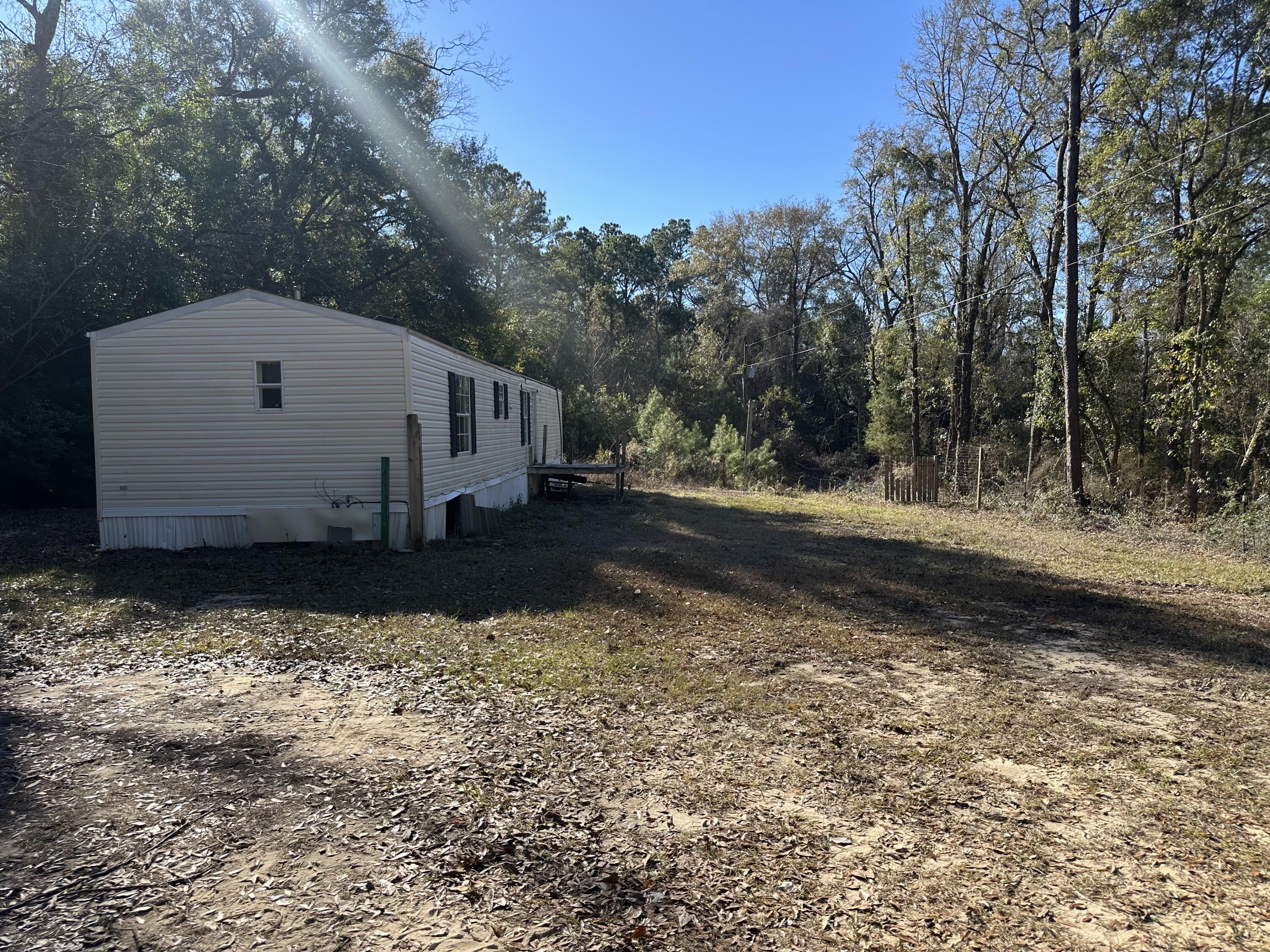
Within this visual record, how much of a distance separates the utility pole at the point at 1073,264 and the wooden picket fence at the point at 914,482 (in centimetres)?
323

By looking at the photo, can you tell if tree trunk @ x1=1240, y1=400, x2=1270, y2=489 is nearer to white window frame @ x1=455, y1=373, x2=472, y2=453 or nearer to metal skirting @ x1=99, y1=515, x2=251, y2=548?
white window frame @ x1=455, y1=373, x2=472, y2=453

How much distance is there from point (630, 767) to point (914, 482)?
Result: 49.2ft

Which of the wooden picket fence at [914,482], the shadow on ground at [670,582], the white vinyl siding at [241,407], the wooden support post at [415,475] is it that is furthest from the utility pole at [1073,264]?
the white vinyl siding at [241,407]

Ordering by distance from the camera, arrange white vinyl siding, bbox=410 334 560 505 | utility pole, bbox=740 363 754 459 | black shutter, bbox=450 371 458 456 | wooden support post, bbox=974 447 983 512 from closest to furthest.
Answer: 1. white vinyl siding, bbox=410 334 560 505
2. black shutter, bbox=450 371 458 456
3. wooden support post, bbox=974 447 983 512
4. utility pole, bbox=740 363 754 459

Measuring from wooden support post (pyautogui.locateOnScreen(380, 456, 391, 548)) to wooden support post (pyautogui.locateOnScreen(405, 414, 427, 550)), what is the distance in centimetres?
28

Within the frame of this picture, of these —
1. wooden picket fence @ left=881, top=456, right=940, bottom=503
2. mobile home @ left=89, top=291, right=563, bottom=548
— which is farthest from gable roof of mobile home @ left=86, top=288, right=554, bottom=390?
wooden picket fence @ left=881, top=456, right=940, bottom=503

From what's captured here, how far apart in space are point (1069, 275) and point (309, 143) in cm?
1755

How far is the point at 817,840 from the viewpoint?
287 cm

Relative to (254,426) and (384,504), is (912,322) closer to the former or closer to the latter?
(384,504)

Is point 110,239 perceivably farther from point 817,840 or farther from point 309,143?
point 817,840

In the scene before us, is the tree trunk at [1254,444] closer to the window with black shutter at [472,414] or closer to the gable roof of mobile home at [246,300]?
the window with black shutter at [472,414]

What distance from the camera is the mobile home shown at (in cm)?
900

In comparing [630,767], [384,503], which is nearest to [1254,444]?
[630,767]

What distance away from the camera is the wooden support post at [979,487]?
15.4m
